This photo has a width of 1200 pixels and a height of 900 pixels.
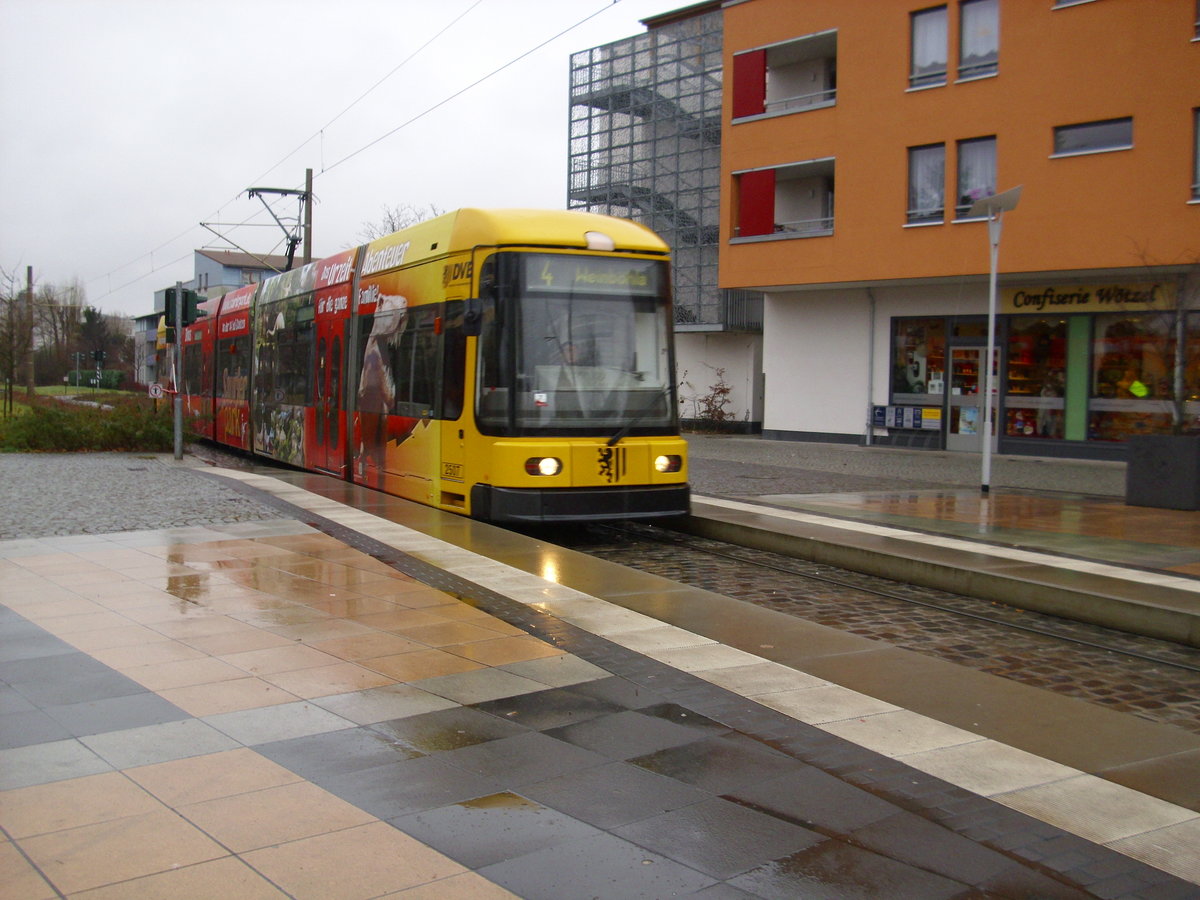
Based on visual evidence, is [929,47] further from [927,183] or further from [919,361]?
[919,361]

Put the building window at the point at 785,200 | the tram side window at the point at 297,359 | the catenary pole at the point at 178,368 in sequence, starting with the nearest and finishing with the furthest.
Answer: the tram side window at the point at 297,359 < the catenary pole at the point at 178,368 < the building window at the point at 785,200

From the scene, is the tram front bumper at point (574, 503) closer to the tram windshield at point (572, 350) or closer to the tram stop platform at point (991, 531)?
the tram windshield at point (572, 350)

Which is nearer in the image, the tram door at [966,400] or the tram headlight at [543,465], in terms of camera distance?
the tram headlight at [543,465]

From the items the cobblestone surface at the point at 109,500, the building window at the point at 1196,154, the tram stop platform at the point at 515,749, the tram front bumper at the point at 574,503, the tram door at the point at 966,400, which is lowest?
the tram stop platform at the point at 515,749

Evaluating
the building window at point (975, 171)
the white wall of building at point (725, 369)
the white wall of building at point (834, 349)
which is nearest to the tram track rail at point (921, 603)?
the building window at point (975, 171)

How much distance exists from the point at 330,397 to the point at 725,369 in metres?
24.2

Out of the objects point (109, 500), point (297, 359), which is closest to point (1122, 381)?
point (297, 359)

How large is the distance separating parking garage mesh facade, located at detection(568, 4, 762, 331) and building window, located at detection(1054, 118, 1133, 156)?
835 inches

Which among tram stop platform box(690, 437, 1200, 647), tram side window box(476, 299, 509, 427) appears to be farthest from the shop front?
tram side window box(476, 299, 509, 427)

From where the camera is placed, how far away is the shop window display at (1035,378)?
2378 cm

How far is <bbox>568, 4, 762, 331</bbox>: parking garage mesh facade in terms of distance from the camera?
45594 mm

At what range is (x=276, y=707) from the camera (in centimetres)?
525

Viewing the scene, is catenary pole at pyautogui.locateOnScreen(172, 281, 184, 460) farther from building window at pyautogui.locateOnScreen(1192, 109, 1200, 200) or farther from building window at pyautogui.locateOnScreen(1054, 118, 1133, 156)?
building window at pyautogui.locateOnScreen(1192, 109, 1200, 200)

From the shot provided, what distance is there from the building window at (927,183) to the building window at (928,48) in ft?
4.79
